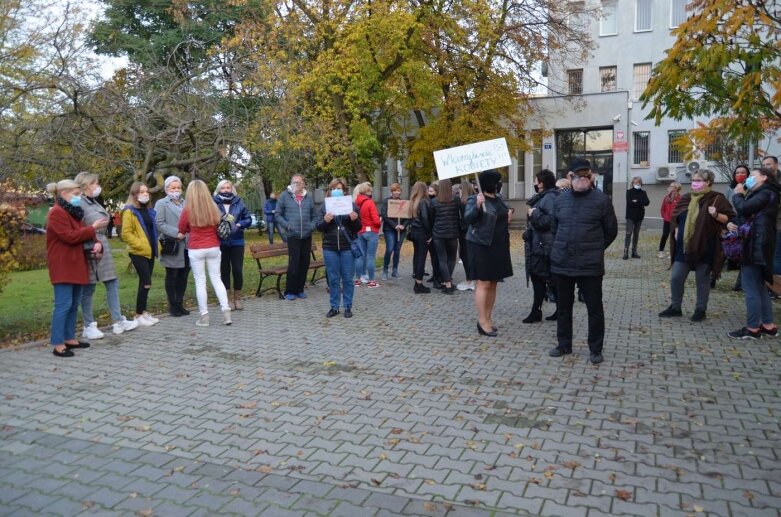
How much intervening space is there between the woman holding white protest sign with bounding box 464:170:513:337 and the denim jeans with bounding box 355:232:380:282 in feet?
16.1

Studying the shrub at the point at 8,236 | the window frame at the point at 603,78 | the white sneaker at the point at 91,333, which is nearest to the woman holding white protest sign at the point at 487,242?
the white sneaker at the point at 91,333

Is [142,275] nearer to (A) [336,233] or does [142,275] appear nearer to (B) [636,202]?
(A) [336,233]

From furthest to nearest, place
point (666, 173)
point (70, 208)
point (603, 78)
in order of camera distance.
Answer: point (603, 78) < point (666, 173) < point (70, 208)

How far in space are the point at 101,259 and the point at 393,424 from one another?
15.9 ft

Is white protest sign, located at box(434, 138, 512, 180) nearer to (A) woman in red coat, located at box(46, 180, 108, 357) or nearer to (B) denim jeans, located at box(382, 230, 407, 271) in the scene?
(A) woman in red coat, located at box(46, 180, 108, 357)

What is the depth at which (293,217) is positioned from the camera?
10.9m

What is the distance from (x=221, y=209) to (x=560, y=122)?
31112mm

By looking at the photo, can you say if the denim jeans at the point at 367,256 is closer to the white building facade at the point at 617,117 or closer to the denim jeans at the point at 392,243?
the denim jeans at the point at 392,243

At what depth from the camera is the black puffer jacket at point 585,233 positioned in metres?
6.79

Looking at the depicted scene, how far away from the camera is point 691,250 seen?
859 cm

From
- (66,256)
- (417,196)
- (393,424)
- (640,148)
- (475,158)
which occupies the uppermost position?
(640,148)

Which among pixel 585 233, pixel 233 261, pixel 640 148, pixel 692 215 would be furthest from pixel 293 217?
pixel 640 148

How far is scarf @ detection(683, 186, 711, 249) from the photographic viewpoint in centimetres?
866

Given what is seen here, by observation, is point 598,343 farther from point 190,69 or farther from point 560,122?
point 560,122
